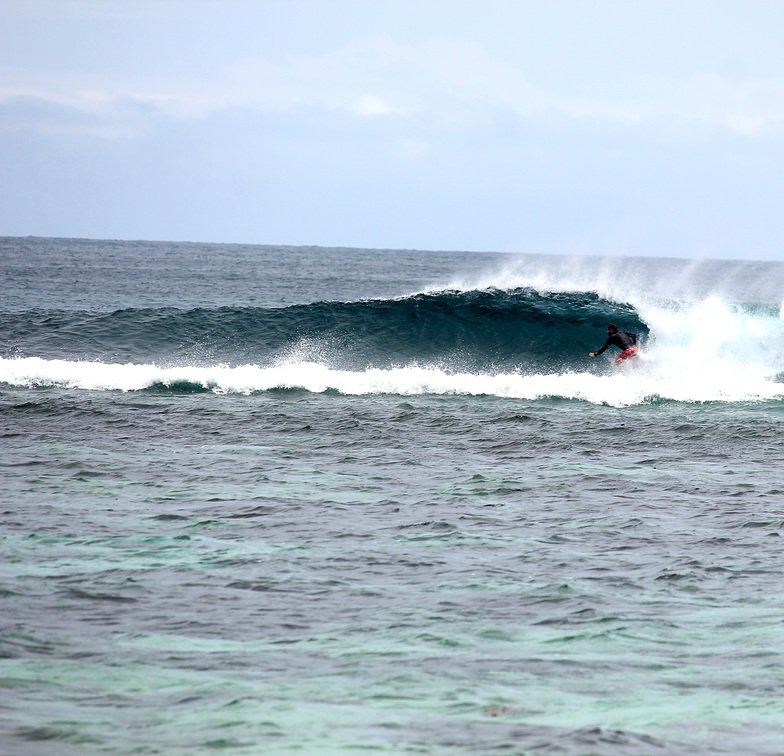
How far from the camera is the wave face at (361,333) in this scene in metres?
25.1

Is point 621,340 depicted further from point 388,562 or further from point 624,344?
point 388,562

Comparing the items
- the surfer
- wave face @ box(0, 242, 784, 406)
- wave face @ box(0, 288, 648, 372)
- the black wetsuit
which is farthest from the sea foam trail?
wave face @ box(0, 288, 648, 372)

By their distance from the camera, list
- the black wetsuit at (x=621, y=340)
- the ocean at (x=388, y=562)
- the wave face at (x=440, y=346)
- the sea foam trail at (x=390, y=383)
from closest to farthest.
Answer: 1. the ocean at (x=388, y=562)
2. the sea foam trail at (x=390, y=383)
3. the wave face at (x=440, y=346)
4. the black wetsuit at (x=621, y=340)

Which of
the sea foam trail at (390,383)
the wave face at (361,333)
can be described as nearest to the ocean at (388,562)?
the sea foam trail at (390,383)

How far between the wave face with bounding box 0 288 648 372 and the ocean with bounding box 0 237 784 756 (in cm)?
373

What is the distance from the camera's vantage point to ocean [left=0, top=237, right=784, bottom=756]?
5.46 m

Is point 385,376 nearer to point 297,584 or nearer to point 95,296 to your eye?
point 297,584

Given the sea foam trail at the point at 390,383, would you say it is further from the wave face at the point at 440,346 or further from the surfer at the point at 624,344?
the surfer at the point at 624,344

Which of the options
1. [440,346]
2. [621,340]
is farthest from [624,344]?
[440,346]

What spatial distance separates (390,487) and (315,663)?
5.44 metres

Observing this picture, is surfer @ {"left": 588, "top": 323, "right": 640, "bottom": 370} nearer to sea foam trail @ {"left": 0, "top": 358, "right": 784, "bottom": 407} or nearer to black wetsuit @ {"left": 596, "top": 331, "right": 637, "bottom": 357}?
black wetsuit @ {"left": 596, "top": 331, "right": 637, "bottom": 357}

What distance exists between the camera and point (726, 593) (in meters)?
7.83

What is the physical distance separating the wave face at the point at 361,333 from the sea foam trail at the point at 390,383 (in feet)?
10.9

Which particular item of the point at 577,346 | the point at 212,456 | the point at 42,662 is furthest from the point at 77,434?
the point at 577,346
